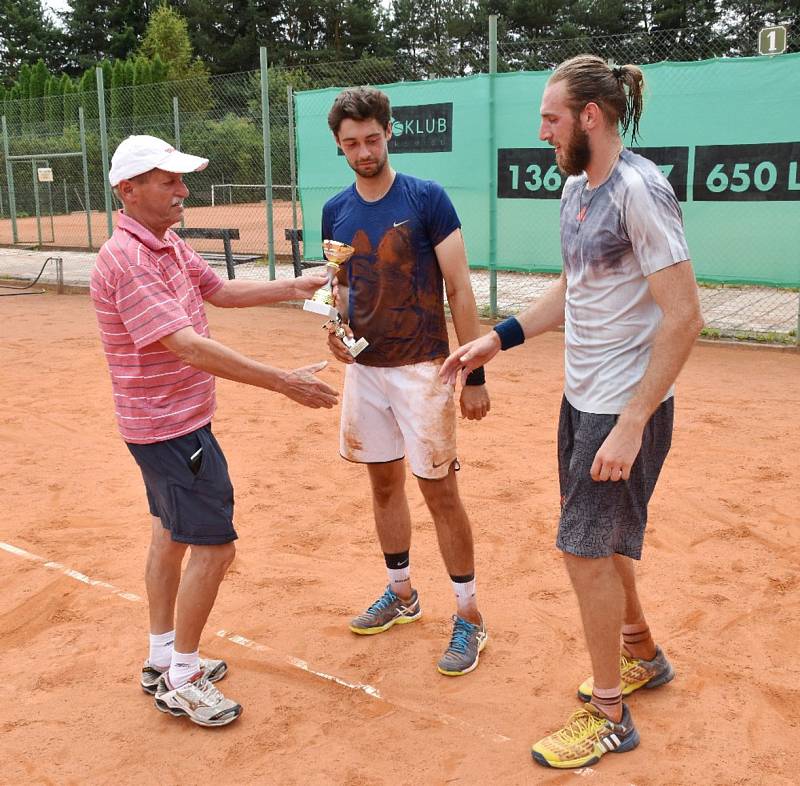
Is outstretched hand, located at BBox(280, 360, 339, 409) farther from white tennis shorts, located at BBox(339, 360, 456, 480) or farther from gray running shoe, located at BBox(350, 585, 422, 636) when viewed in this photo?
gray running shoe, located at BBox(350, 585, 422, 636)

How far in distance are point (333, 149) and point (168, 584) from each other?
360 inches

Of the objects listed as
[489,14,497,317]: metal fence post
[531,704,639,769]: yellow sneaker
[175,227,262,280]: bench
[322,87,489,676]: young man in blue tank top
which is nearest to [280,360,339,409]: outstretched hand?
[322,87,489,676]: young man in blue tank top

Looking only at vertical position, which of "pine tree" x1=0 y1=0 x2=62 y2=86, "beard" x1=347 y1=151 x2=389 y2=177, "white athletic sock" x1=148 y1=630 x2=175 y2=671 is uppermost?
"pine tree" x1=0 y1=0 x2=62 y2=86

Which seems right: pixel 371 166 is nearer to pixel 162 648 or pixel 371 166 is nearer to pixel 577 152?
pixel 577 152

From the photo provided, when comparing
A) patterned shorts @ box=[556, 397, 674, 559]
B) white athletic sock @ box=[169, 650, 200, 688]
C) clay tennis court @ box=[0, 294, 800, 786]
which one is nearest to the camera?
patterned shorts @ box=[556, 397, 674, 559]

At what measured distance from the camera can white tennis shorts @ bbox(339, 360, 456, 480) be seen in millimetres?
3766

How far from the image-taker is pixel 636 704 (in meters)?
3.48

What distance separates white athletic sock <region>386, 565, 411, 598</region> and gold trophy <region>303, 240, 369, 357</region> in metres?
1.03

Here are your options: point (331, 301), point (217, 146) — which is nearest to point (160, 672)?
point (331, 301)

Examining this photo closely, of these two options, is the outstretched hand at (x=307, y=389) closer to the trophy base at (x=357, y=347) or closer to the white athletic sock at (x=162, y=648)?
Result: the trophy base at (x=357, y=347)

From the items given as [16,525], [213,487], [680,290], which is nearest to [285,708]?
[213,487]

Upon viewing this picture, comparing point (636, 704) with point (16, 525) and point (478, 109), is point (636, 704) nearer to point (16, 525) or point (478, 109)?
point (16, 525)

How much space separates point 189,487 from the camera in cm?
336

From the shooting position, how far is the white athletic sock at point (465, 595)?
3.90 metres
